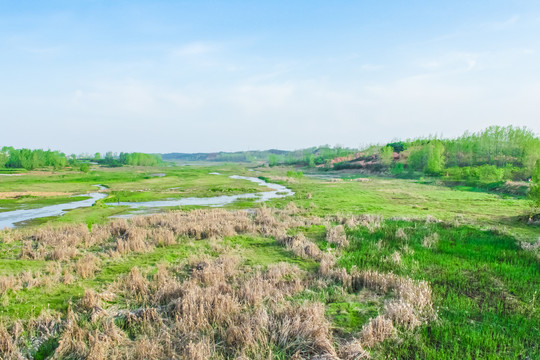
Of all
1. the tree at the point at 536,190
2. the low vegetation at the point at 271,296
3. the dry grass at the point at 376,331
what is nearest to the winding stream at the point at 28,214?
the low vegetation at the point at 271,296

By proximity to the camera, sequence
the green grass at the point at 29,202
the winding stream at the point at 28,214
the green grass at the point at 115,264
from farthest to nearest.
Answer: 1. the green grass at the point at 29,202
2. the winding stream at the point at 28,214
3. the green grass at the point at 115,264

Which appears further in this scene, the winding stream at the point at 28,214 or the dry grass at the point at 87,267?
the winding stream at the point at 28,214

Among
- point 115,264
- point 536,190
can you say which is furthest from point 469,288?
point 536,190

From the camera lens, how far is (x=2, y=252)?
14438 mm

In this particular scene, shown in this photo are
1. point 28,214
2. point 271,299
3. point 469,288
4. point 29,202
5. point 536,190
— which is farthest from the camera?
point 29,202

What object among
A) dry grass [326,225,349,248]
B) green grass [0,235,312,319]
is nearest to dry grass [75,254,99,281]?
green grass [0,235,312,319]

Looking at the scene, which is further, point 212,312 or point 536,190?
point 536,190

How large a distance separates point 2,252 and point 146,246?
7.25 metres

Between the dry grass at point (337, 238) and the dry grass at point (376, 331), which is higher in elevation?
the dry grass at point (376, 331)

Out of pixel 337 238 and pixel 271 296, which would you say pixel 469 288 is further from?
pixel 337 238

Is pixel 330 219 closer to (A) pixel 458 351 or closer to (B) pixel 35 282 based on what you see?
(A) pixel 458 351

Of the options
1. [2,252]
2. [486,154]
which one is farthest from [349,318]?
[486,154]

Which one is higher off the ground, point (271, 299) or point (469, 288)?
point (271, 299)

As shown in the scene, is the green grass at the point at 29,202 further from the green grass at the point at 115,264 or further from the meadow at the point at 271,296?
the green grass at the point at 115,264
